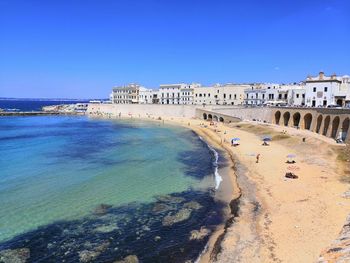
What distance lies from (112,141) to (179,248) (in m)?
39.5

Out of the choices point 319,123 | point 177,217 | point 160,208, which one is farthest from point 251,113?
point 177,217

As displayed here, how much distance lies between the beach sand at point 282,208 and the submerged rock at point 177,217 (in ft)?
8.88

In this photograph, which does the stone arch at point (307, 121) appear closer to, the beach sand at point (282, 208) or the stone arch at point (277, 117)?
the stone arch at point (277, 117)

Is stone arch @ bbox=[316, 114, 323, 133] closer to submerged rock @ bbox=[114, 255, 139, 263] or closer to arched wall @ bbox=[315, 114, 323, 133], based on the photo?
arched wall @ bbox=[315, 114, 323, 133]

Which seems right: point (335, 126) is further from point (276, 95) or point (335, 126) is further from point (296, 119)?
point (276, 95)

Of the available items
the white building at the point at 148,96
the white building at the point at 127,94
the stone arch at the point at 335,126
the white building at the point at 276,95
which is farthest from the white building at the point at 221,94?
the stone arch at the point at 335,126

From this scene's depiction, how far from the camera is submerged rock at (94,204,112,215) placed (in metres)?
20.9

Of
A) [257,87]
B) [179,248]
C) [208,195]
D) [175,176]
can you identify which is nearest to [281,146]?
[175,176]

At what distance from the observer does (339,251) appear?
14.2 meters

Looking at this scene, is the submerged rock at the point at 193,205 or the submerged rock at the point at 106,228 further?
the submerged rock at the point at 193,205

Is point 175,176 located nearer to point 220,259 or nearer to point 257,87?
point 220,259

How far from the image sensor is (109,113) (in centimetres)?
12506

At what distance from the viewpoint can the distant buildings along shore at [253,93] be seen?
6366 cm

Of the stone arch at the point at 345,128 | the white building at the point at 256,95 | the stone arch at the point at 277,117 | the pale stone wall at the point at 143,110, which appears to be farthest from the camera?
the pale stone wall at the point at 143,110
